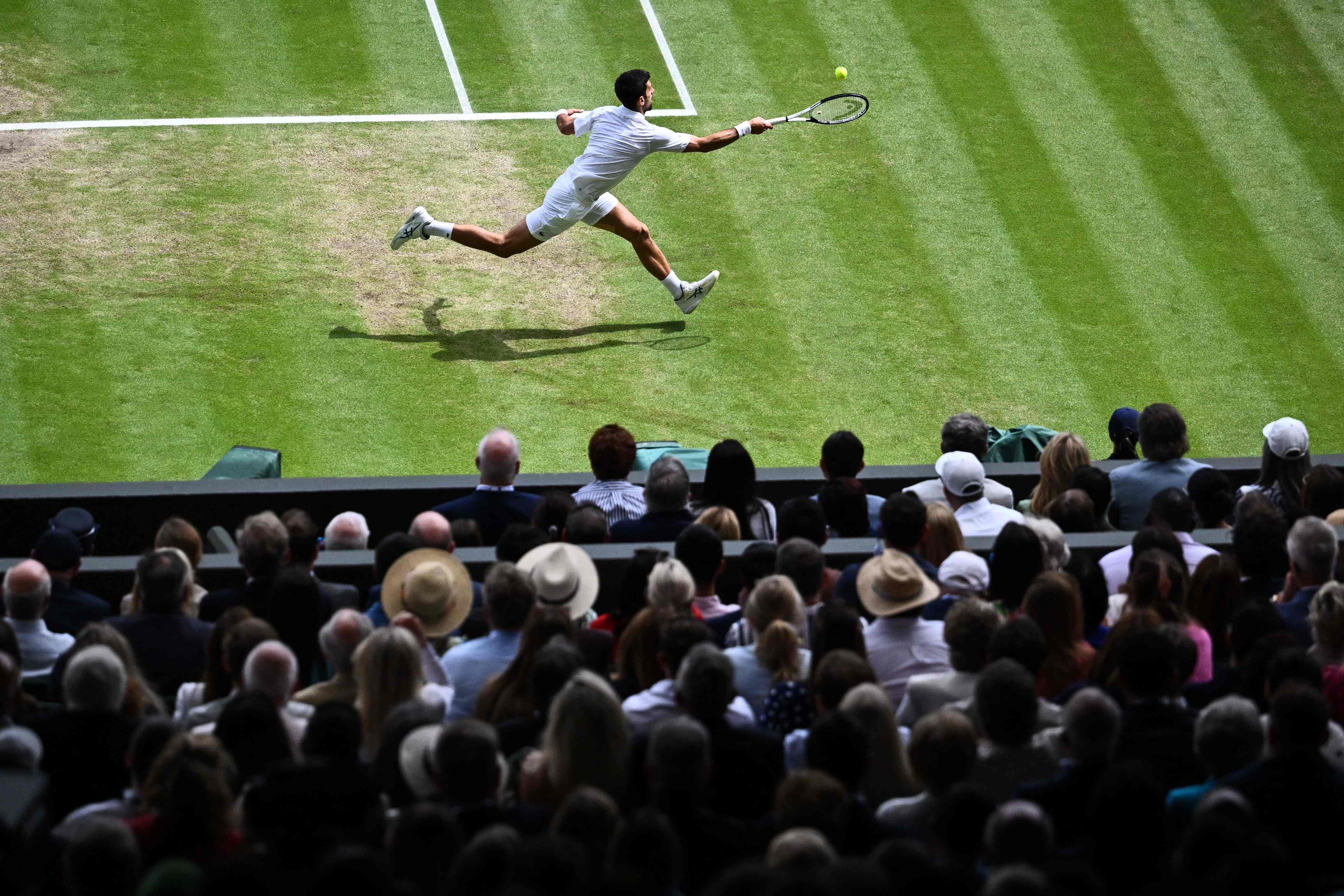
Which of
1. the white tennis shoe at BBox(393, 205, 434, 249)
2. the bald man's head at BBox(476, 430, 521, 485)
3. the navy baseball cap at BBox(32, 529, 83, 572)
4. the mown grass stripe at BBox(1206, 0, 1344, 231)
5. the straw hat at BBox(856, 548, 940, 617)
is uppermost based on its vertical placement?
the navy baseball cap at BBox(32, 529, 83, 572)

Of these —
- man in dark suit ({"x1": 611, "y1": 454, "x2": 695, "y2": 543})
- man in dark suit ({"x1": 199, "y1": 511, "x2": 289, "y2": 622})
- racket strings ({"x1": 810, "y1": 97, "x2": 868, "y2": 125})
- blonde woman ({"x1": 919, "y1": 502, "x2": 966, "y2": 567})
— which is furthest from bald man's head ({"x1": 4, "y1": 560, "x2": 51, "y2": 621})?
racket strings ({"x1": 810, "y1": 97, "x2": 868, "y2": 125})

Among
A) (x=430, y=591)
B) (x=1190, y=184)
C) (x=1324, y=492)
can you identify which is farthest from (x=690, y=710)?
(x=1190, y=184)

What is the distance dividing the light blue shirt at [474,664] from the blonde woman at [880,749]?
1568mm

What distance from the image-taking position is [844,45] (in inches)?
687

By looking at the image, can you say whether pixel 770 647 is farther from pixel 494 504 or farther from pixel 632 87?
pixel 632 87

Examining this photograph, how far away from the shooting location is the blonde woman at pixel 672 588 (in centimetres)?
699

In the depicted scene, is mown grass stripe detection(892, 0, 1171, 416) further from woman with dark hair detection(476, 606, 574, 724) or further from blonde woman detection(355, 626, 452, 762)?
blonde woman detection(355, 626, 452, 762)

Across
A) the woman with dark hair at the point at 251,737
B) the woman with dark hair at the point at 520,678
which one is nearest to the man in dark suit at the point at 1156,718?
the woman with dark hair at the point at 520,678

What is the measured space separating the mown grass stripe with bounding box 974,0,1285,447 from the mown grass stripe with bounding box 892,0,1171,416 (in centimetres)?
11

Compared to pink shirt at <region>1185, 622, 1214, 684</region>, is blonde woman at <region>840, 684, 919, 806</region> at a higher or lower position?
higher

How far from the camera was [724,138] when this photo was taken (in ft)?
43.5

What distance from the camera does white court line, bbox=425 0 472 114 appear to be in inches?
647

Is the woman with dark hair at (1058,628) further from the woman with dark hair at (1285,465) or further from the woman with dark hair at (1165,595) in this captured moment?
the woman with dark hair at (1285,465)

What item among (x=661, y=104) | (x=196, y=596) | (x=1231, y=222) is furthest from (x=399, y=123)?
(x=196, y=596)
